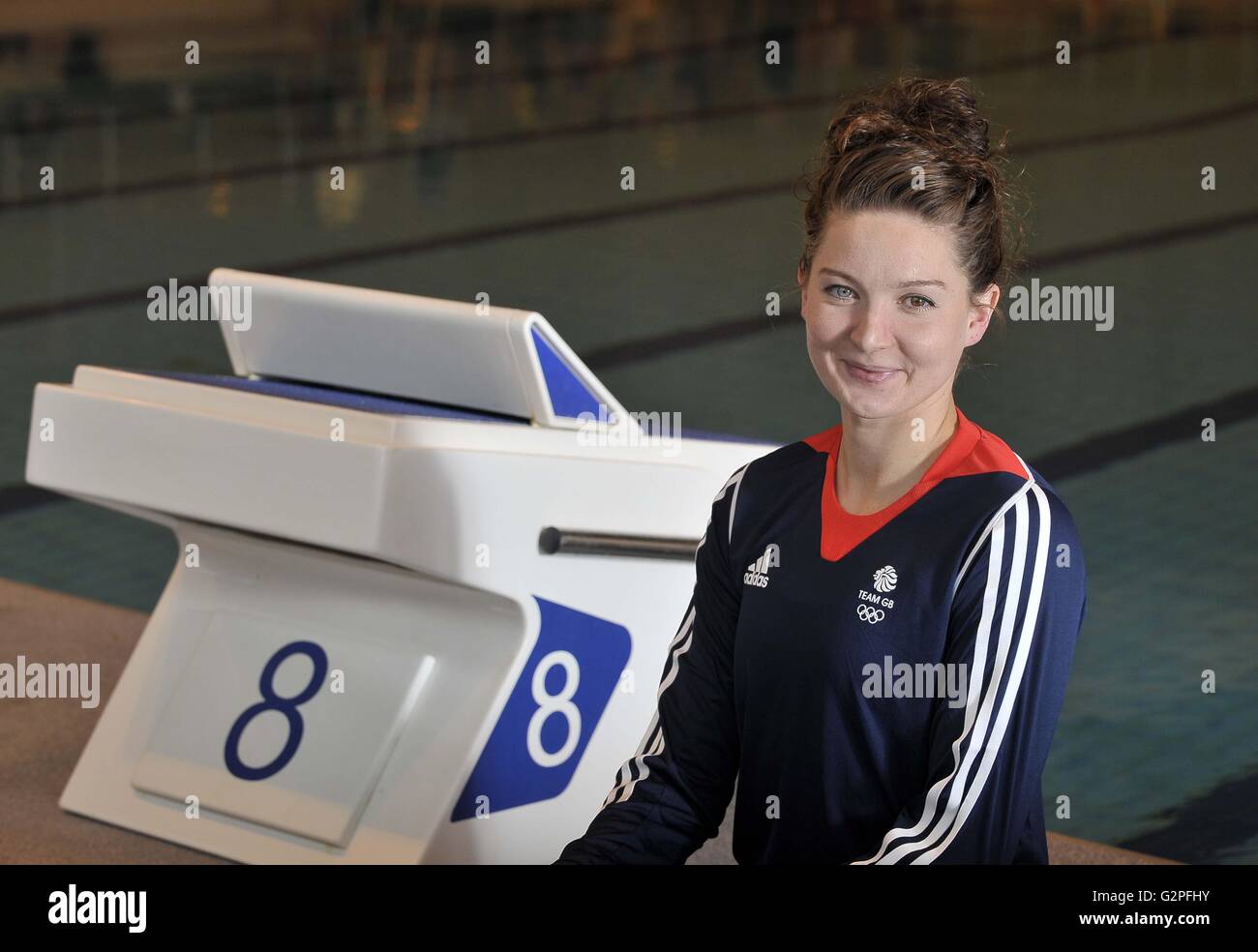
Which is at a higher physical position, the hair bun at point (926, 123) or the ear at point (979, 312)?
the hair bun at point (926, 123)

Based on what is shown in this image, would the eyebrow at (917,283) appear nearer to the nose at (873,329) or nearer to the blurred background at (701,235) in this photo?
the nose at (873,329)

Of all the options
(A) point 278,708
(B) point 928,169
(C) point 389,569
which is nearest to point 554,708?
(C) point 389,569

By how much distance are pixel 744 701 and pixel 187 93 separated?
965 cm

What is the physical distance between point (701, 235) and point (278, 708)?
4775 mm

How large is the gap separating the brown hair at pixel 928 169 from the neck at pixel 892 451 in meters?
0.12

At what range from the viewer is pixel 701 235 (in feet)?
22.8

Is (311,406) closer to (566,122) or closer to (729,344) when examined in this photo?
(729,344)

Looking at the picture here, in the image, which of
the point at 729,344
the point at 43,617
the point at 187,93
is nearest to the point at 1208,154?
the point at 729,344

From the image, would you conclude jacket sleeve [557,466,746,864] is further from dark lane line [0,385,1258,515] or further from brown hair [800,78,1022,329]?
dark lane line [0,385,1258,515]

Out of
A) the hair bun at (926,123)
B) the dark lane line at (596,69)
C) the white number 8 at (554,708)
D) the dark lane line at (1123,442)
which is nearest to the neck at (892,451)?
the hair bun at (926,123)

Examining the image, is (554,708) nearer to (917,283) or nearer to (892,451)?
(892,451)

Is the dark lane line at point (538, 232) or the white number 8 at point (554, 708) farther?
the dark lane line at point (538, 232)

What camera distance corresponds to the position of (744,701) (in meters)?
1.55

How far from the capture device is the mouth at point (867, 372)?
1.47m
